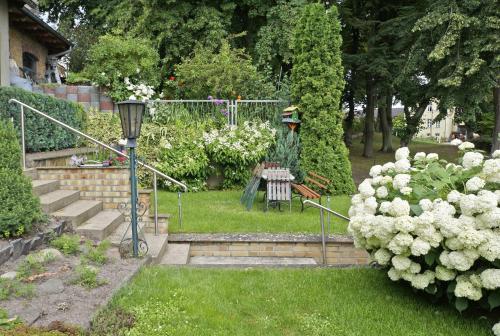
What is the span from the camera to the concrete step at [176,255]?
17.4 ft

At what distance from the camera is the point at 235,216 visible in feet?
23.8

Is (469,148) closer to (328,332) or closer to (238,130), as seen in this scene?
(328,332)

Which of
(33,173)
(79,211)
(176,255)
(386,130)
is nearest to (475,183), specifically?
(176,255)

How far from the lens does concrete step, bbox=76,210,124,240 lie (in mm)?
5109

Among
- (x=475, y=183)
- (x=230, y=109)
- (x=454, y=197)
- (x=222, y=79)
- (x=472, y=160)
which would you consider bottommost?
(x=454, y=197)

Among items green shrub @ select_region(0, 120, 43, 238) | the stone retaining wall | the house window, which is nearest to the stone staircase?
the stone retaining wall

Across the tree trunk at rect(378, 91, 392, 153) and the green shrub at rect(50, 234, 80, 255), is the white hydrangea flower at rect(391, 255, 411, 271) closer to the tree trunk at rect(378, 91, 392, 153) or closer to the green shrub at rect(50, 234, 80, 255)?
the green shrub at rect(50, 234, 80, 255)

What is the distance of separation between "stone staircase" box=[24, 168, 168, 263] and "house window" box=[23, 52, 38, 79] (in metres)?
7.54

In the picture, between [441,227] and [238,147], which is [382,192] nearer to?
[441,227]

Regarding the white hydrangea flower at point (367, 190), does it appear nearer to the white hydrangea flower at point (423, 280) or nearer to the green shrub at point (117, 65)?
the white hydrangea flower at point (423, 280)

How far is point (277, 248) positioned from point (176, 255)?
53.5 inches

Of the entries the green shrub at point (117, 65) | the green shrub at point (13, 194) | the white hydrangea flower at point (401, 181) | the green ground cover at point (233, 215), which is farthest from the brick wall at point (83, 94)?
the white hydrangea flower at point (401, 181)

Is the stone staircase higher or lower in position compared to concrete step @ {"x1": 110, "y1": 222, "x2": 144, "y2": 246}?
higher

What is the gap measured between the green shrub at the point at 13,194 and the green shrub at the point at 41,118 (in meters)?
1.96
